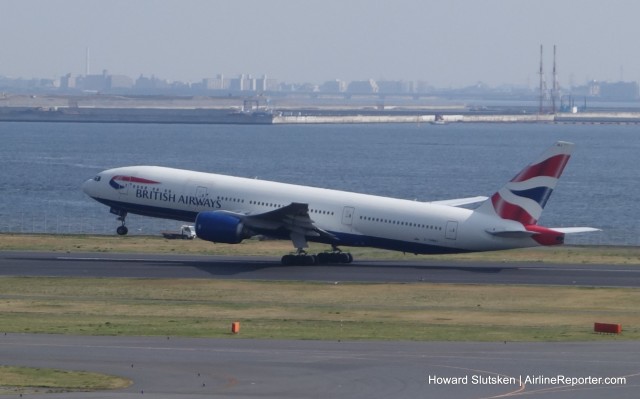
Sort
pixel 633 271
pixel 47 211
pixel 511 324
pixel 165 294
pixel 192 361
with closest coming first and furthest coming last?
1. pixel 192 361
2. pixel 511 324
3. pixel 165 294
4. pixel 633 271
5. pixel 47 211

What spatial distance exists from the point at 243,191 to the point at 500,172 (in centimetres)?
13632

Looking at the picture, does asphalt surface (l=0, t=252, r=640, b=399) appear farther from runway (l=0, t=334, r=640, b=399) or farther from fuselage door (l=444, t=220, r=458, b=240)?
fuselage door (l=444, t=220, r=458, b=240)

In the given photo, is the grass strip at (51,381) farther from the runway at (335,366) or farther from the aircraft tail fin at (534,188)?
the aircraft tail fin at (534,188)

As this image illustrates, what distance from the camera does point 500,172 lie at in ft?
651

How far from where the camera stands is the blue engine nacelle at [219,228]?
62688mm

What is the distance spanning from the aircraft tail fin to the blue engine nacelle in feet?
44.1

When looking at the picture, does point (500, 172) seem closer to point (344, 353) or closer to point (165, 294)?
point (165, 294)

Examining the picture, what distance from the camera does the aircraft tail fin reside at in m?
59.9

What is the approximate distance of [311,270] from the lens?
62.4m

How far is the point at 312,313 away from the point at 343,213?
1762cm

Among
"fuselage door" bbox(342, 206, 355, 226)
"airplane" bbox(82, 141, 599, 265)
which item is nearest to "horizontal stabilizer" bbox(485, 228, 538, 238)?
"airplane" bbox(82, 141, 599, 265)

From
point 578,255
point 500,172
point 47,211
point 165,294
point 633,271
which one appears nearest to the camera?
point 165,294

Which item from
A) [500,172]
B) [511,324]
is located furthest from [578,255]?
[500,172]

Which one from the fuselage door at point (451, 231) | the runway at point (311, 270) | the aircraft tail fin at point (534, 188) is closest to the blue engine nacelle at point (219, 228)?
the runway at point (311, 270)
